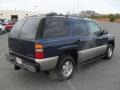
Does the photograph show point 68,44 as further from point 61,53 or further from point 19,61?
point 19,61

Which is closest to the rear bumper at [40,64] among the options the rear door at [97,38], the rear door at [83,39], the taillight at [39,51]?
the taillight at [39,51]

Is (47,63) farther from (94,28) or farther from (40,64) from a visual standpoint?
(94,28)

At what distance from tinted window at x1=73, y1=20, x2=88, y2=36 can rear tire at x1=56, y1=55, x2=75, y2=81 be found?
851 millimetres

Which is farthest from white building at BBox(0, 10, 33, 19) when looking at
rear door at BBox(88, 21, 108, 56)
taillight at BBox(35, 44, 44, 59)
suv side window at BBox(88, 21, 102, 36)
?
taillight at BBox(35, 44, 44, 59)

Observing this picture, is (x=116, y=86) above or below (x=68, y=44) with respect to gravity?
below

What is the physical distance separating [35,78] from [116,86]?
2351mm

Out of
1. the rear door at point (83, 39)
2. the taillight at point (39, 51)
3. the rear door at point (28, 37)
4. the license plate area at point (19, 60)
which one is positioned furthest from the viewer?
the rear door at point (83, 39)

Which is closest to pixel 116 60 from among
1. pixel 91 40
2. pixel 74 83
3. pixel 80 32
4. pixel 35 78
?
pixel 91 40

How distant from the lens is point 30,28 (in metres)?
5.28

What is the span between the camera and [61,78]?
18.6 ft

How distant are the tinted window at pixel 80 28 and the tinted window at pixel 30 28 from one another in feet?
4.37

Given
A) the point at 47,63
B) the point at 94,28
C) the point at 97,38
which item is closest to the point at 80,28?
the point at 94,28

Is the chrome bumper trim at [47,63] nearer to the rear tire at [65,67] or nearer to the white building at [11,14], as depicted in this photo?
the rear tire at [65,67]

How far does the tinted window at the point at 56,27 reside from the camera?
515cm
